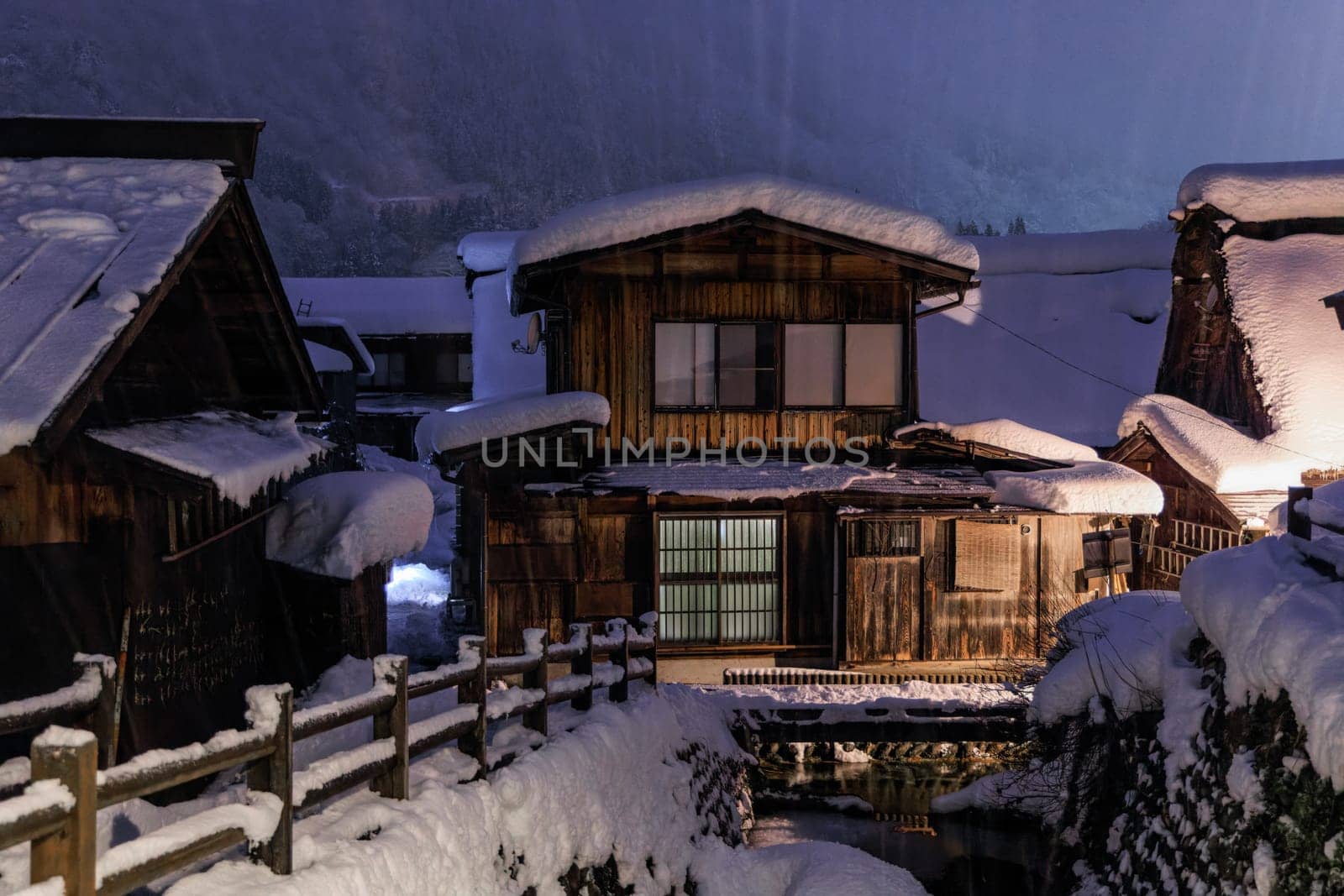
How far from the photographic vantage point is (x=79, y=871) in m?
3.31

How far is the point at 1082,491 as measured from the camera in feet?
43.5

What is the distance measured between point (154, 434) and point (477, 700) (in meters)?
4.22

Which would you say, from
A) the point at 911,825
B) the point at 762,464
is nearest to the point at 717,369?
the point at 762,464

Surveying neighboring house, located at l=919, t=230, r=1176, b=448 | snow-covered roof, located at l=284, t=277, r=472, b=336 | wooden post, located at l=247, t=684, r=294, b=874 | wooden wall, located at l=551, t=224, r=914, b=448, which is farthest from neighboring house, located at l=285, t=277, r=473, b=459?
wooden post, located at l=247, t=684, r=294, b=874

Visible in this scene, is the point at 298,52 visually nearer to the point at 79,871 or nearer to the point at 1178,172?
the point at 79,871

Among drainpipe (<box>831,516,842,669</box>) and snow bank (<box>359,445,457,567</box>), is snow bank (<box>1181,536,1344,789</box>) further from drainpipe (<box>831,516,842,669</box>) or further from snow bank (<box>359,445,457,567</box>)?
snow bank (<box>359,445,457,567</box>)

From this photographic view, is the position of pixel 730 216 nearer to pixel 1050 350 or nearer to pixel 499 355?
pixel 1050 350

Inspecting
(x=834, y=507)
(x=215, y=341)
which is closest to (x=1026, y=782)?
(x=834, y=507)

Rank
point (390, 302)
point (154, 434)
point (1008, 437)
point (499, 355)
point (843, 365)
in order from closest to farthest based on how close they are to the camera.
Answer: point (154, 434)
point (1008, 437)
point (843, 365)
point (499, 355)
point (390, 302)

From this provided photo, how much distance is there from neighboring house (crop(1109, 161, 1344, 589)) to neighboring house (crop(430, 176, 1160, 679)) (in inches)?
101

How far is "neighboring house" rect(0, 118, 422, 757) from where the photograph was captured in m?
7.48

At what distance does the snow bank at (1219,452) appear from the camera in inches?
583

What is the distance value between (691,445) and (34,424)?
971 cm

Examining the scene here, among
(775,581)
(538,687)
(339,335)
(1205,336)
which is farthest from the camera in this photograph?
(339,335)
